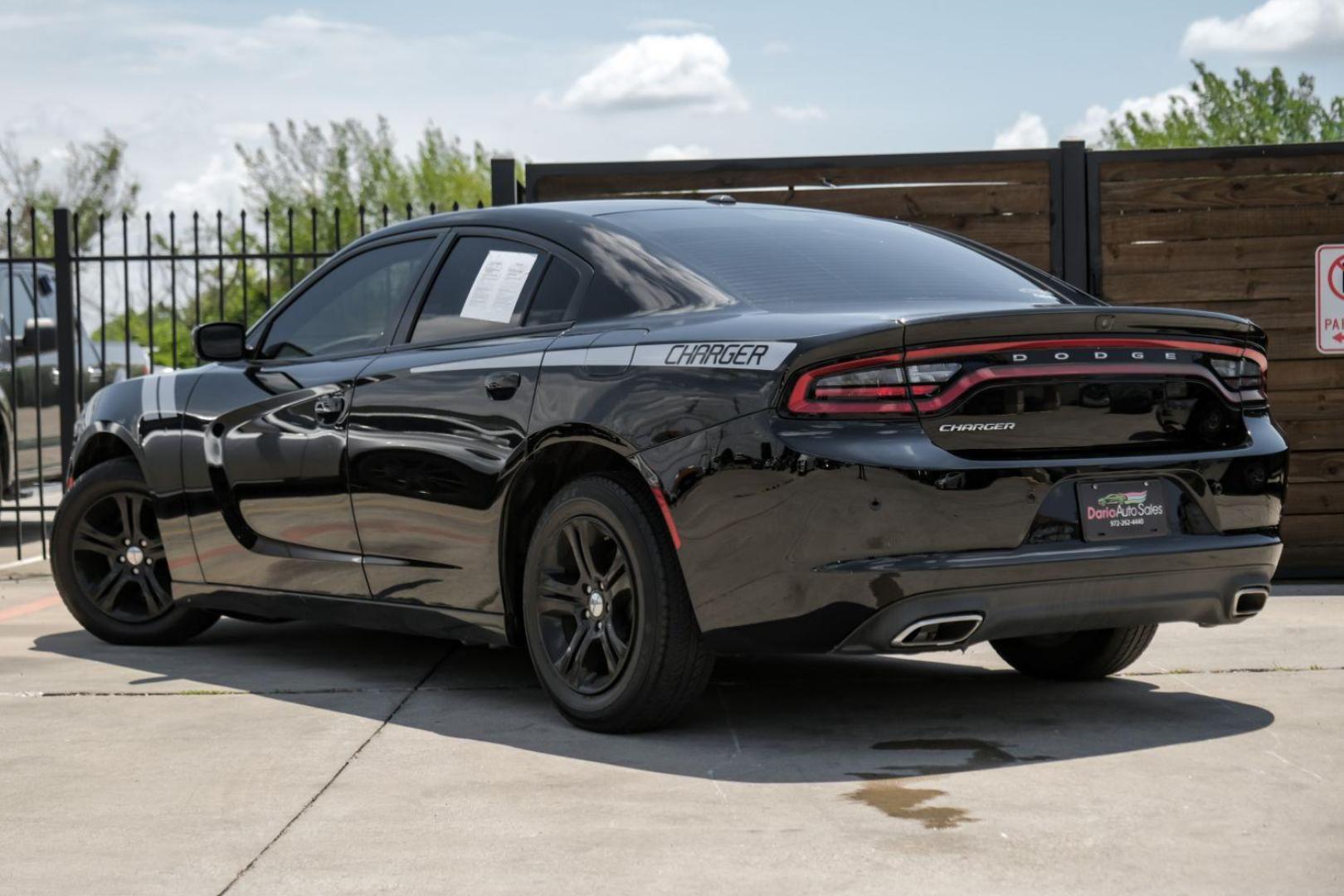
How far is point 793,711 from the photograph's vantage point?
5.58m

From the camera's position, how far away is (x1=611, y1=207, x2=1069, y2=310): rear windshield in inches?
206

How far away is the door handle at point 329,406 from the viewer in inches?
242

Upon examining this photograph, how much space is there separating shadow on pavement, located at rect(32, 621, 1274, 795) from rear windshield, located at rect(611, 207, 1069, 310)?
1.20 meters

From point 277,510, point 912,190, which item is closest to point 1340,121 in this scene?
point 912,190

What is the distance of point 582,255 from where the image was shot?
5.56m

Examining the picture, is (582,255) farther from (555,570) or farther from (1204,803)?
(1204,803)

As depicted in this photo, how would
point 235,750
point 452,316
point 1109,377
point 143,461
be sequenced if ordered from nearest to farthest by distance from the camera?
point 1109,377, point 235,750, point 452,316, point 143,461

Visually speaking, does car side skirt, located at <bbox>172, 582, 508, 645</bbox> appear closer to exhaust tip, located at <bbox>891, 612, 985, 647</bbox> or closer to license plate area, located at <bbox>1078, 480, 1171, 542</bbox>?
exhaust tip, located at <bbox>891, 612, 985, 647</bbox>

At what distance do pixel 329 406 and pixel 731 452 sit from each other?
199cm

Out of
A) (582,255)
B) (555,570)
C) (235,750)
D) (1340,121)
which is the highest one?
(1340,121)

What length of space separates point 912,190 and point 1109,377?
15.7 ft

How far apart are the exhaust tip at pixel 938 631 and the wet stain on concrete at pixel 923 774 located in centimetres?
32

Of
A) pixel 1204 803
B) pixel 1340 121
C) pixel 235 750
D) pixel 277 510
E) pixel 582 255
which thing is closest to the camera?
pixel 1204 803

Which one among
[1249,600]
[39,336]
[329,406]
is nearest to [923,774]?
[1249,600]
